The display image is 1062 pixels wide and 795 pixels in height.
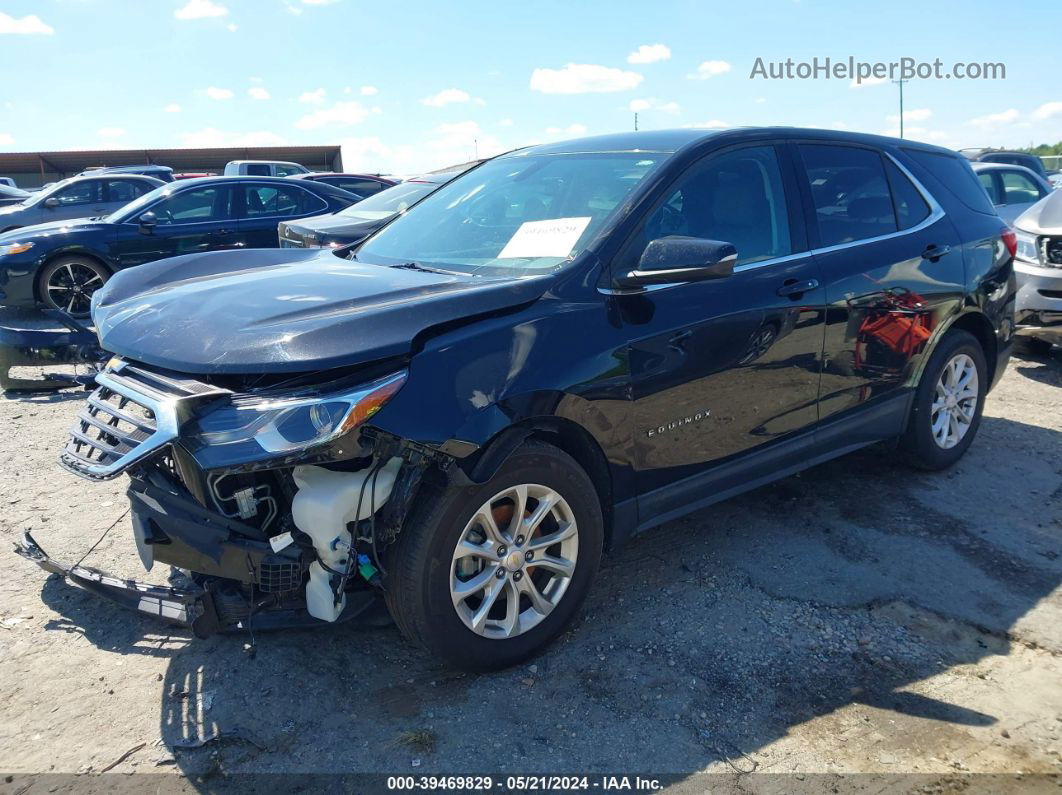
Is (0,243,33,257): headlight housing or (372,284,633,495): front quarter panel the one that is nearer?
A: (372,284,633,495): front quarter panel

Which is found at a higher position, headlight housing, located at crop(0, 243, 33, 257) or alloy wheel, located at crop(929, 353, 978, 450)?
headlight housing, located at crop(0, 243, 33, 257)

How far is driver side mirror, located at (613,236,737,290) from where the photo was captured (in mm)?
2881

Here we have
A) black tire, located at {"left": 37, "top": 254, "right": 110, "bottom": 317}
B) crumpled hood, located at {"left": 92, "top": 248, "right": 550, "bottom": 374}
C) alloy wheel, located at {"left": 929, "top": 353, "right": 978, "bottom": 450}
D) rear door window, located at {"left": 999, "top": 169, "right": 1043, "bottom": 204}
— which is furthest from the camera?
rear door window, located at {"left": 999, "top": 169, "right": 1043, "bottom": 204}

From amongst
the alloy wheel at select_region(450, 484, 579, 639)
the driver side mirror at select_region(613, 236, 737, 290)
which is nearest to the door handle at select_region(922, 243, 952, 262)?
the driver side mirror at select_region(613, 236, 737, 290)

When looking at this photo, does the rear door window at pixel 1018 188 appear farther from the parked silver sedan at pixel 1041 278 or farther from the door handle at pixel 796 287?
the door handle at pixel 796 287

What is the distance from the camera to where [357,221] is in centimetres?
823

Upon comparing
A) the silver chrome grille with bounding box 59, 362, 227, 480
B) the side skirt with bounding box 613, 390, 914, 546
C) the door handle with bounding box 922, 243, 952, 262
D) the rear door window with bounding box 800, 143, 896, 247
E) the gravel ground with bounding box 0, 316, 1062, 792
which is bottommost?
the gravel ground with bounding box 0, 316, 1062, 792

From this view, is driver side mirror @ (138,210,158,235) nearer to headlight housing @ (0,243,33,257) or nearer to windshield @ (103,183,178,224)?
windshield @ (103,183,178,224)

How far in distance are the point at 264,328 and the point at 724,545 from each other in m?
2.44

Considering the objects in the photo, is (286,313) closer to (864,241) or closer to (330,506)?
(330,506)

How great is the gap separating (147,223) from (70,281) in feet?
3.58

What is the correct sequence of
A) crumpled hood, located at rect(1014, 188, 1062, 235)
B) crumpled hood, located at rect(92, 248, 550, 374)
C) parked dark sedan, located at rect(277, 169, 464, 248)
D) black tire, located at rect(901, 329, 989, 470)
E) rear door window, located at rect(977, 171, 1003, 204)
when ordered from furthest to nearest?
rear door window, located at rect(977, 171, 1003, 204)
parked dark sedan, located at rect(277, 169, 464, 248)
crumpled hood, located at rect(1014, 188, 1062, 235)
black tire, located at rect(901, 329, 989, 470)
crumpled hood, located at rect(92, 248, 550, 374)

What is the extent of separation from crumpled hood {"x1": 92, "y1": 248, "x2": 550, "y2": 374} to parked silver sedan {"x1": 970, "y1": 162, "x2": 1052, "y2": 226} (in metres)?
11.4

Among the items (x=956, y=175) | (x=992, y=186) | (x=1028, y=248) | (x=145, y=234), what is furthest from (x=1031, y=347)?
(x=145, y=234)
